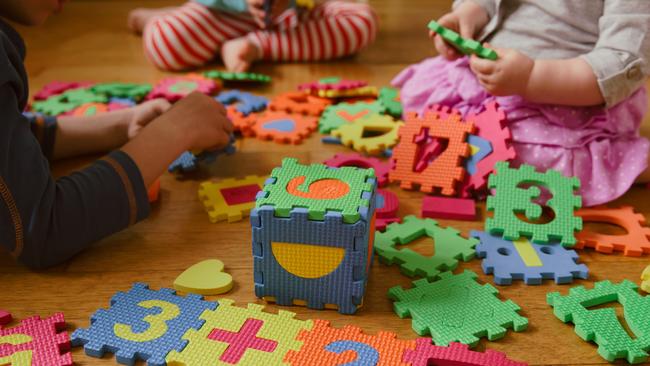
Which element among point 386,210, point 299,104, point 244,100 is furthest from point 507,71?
point 244,100

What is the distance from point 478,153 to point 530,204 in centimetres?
16

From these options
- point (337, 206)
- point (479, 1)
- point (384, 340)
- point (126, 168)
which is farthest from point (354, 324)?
point (479, 1)

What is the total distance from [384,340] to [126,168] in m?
0.46

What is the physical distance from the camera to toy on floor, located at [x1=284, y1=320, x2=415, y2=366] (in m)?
0.74

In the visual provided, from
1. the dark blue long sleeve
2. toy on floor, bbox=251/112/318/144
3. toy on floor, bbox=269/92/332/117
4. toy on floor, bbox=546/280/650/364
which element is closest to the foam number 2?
toy on floor, bbox=546/280/650/364

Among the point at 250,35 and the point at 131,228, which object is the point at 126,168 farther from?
the point at 250,35

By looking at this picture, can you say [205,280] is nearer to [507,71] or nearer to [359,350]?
[359,350]

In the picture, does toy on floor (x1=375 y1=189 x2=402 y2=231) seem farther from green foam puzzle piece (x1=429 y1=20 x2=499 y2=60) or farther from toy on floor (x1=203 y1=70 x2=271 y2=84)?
toy on floor (x1=203 y1=70 x2=271 y2=84)

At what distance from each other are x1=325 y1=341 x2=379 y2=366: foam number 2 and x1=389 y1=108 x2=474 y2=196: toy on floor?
0.44 meters

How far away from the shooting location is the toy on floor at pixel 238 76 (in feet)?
5.22

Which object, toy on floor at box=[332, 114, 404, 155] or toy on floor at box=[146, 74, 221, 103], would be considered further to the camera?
toy on floor at box=[146, 74, 221, 103]

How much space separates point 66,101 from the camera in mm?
1510

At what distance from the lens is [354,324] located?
0.82 m

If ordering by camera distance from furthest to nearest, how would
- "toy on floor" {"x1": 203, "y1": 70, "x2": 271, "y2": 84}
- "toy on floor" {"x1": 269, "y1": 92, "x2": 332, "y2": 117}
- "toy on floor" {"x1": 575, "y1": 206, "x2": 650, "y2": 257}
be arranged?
"toy on floor" {"x1": 203, "y1": 70, "x2": 271, "y2": 84} → "toy on floor" {"x1": 269, "y1": 92, "x2": 332, "y2": 117} → "toy on floor" {"x1": 575, "y1": 206, "x2": 650, "y2": 257}
